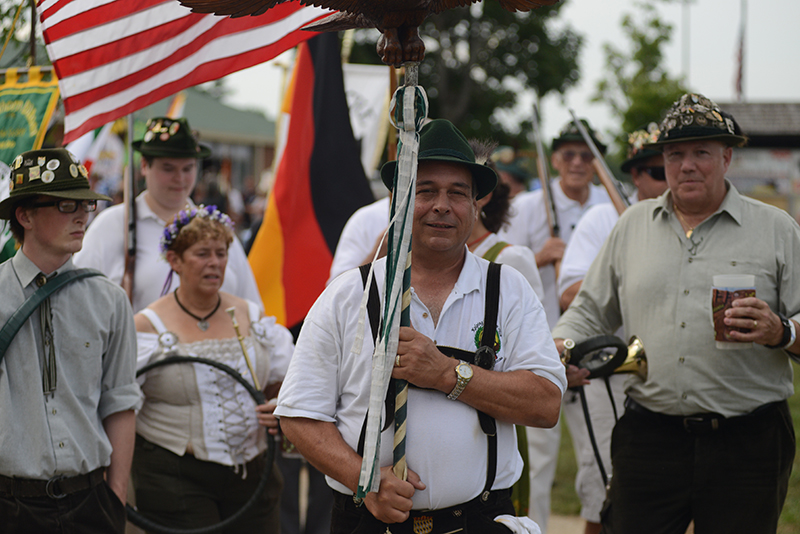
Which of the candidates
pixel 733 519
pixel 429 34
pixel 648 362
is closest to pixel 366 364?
pixel 648 362

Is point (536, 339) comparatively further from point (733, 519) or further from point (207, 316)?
point (207, 316)

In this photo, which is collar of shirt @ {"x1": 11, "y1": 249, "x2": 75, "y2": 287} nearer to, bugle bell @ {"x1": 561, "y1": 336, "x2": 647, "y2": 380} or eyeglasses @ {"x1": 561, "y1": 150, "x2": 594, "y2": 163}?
bugle bell @ {"x1": 561, "y1": 336, "x2": 647, "y2": 380}

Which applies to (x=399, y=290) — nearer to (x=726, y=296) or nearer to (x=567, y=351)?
(x=567, y=351)

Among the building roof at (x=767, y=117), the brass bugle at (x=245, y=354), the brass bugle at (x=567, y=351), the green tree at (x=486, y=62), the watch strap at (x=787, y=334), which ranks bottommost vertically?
the brass bugle at (x=245, y=354)

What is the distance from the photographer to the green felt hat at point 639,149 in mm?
5035

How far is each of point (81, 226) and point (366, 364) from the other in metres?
1.46

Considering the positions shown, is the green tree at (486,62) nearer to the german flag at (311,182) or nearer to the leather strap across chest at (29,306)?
the german flag at (311,182)

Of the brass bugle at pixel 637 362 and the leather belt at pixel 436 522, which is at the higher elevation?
the brass bugle at pixel 637 362

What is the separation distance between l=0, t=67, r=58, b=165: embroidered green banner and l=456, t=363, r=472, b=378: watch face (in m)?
2.77

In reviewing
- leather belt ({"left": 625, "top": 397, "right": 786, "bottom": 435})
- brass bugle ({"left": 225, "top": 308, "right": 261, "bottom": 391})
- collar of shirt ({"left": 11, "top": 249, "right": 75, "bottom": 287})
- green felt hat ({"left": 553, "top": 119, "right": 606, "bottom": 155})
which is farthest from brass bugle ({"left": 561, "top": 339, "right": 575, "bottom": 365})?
green felt hat ({"left": 553, "top": 119, "right": 606, "bottom": 155})

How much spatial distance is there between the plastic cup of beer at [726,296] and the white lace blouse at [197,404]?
231 centimetres

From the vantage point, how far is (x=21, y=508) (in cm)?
307

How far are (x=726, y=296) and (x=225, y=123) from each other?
34.0 meters

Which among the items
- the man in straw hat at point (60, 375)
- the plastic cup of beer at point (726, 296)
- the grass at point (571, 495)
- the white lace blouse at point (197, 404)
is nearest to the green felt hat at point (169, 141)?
the white lace blouse at point (197, 404)
